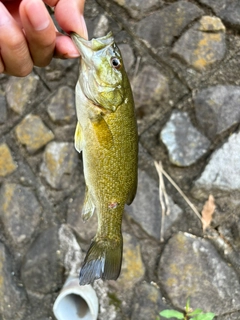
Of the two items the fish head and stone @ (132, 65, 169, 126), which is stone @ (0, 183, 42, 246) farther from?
the fish head

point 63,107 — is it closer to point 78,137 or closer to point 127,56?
point 127,56

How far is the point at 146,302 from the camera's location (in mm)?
1877

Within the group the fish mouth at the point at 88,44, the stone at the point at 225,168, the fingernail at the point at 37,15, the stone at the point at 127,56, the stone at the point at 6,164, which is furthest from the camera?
the stone at the point at 6,164

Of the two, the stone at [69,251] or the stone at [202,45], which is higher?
the stone at [202,45]

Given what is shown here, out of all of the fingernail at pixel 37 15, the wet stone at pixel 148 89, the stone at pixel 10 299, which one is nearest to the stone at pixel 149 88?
the wet stone at pixel 148 89

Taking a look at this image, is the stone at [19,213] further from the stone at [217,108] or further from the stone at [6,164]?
the stone at [217,108]

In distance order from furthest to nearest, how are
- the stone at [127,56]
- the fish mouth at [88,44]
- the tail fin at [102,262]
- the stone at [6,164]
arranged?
the stone at [6,164] < the stone at [127,56] < the tail fin at [102,262] < the fish mouth at [88,44]

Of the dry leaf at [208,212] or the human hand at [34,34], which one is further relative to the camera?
the dry leaf at [208,212]

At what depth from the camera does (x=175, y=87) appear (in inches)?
74.7

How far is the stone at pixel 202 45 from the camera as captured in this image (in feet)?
6.11

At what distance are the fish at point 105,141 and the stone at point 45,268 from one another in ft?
2.28

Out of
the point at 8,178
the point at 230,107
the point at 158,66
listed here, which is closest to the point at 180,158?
the point at 230,107

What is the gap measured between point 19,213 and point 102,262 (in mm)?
832

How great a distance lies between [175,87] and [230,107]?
258mm
